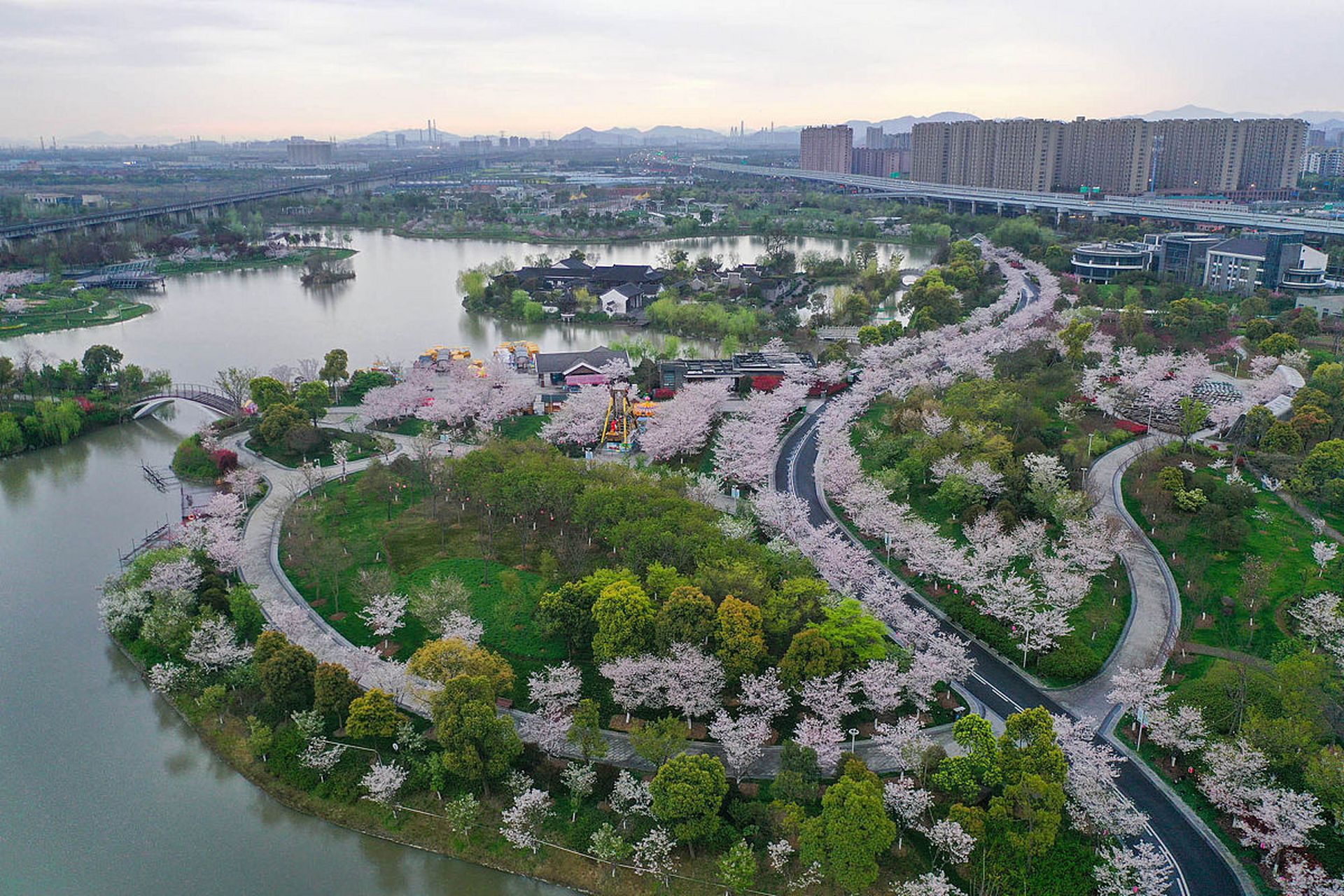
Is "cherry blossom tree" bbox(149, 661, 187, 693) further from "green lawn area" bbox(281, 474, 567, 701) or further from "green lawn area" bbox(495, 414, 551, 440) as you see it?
"green lawn area" bbox(495, 414, 551, 440)

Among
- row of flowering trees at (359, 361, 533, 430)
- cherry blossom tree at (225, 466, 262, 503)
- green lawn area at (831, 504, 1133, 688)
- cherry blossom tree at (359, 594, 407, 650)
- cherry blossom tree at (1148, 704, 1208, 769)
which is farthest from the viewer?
row of flowering trees at (359, 361, 533, 430)

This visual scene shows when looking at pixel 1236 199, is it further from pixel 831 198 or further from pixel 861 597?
pixel 861 597

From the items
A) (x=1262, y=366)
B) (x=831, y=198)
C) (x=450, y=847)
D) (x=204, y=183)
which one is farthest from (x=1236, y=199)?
(x=204, y=183)

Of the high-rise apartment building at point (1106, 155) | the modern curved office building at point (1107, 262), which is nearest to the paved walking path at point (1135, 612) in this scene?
the modern curved office building at point (1107, 262)

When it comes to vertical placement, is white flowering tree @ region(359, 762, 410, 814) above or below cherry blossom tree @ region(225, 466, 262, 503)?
below

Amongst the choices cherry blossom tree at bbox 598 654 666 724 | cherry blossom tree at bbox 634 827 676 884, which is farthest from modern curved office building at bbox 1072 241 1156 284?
cherry blossom tree at bbox 634 827 676 884

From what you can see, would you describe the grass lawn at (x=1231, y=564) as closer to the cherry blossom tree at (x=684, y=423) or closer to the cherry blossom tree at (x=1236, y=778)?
the cherry blossom tree at (x=1236, y=778)

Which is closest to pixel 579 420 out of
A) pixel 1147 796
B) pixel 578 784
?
pixel 578 784
